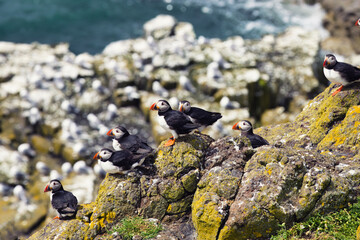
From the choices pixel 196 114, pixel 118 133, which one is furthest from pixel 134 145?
pixel 196 114

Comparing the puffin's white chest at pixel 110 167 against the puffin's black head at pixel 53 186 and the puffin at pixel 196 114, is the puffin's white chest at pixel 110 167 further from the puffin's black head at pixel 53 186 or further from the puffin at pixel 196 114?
the puffin at pixel 196 114

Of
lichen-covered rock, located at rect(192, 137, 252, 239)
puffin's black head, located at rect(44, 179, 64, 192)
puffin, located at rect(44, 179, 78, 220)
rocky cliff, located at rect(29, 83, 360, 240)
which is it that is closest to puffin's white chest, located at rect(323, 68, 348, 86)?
rocky cliff, located at rect(29, 83, 360, 240)

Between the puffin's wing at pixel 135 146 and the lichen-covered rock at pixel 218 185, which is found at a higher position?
the puffin's wing at pixel 135 146

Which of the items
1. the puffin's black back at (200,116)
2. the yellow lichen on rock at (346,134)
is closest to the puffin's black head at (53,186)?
the puffin's black back at (200,116)

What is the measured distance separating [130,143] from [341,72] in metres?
3.94

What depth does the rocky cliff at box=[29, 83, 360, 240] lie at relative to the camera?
566cm

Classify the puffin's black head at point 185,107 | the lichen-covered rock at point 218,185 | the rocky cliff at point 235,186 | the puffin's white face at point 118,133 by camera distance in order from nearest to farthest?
the rocky cliff at point 235,186 → the lichen-covered rock at point 218,185 → the puffin's white face at point 118,133 → the puffin's black head at point 185,107

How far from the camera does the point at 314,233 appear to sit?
5.58m

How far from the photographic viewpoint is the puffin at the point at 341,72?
6902 millimetres

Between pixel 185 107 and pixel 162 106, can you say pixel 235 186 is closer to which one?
pixel 162 106

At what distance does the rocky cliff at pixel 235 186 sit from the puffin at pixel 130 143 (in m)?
0.29

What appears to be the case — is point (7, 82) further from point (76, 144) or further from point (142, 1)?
point (142, 1)

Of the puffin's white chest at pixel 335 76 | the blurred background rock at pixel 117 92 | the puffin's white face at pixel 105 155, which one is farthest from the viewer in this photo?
the blurred background rock at pixel 117 92

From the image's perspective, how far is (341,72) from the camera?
22.7 ft
